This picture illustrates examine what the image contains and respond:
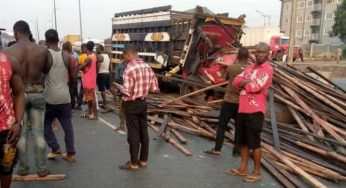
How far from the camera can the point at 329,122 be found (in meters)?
7.96

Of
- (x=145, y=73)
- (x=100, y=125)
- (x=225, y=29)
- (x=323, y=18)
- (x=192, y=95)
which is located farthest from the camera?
(x=323, y=18)

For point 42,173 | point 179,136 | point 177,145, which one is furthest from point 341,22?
point 42,173

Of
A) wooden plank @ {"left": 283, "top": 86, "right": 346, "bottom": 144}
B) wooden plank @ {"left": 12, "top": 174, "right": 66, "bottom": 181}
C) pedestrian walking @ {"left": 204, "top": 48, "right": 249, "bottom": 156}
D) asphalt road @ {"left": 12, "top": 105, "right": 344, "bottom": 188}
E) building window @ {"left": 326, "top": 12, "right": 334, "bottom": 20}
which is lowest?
asphalt road @ {"left": 12, "top": 105, "right": 344, "bottom": 188}

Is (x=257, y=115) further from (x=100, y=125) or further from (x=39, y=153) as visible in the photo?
(x=100, y=125)

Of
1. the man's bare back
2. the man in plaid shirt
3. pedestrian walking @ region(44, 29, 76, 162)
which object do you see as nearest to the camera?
the man's bare back

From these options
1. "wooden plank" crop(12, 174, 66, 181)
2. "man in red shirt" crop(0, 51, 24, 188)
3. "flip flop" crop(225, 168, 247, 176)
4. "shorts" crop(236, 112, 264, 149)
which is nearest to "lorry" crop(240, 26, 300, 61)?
"flip flop" crop(225, 168, 247, 176)

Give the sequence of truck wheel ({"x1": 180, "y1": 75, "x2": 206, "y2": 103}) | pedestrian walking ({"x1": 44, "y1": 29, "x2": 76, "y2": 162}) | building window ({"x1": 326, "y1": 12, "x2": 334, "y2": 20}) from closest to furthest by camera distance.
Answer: pedestrian walking ({"x1": 44, "y1": 29, "x2": 76, "y2": 162})
truck wheel ({"x1": 180, "y1": 75, "x2": 206, "y2": 103})
building window ({"x1": 326, "y1": 12, "x2": 334, "y2": 20})

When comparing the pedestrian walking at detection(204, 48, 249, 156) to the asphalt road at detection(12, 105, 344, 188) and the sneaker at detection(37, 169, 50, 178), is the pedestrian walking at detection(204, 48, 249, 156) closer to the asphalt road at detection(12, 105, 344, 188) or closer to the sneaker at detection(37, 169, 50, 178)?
the asphalt road at detection(12, 105, 344, 188)

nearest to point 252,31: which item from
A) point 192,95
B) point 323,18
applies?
point 192,95

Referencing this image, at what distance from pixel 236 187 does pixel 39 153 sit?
8.77ft

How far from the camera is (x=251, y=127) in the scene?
209 inches

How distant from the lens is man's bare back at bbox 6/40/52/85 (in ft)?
15.9

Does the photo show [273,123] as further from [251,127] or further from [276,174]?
[251,127]

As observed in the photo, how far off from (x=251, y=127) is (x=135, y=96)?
1.68m
